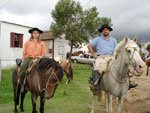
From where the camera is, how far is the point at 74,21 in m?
21.0

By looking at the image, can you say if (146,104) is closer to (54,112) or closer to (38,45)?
(54,112)

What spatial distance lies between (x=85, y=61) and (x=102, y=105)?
57.5 feet

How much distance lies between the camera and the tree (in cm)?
2056

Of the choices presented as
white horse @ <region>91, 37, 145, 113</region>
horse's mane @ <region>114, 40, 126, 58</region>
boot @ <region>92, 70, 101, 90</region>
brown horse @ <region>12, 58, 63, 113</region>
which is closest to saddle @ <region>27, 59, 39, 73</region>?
brown horse @ <region>12, 58, 63, 113</region>

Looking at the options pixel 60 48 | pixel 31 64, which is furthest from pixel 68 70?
pixel 60 48

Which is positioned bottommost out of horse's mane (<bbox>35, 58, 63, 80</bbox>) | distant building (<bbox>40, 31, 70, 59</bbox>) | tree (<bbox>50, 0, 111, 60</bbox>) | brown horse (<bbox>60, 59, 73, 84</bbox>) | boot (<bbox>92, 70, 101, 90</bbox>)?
brown horse (<bbox>60, 59, 73, 84</bbox>)

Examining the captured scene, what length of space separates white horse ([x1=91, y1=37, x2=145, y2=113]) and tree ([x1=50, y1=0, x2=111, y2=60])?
16774 mm

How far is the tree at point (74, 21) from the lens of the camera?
67.5 feet

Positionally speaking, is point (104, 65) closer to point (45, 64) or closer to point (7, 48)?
point (45, 64)

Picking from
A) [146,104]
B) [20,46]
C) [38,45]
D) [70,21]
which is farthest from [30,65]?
[70,21]

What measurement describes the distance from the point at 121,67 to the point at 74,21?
59.4 ft

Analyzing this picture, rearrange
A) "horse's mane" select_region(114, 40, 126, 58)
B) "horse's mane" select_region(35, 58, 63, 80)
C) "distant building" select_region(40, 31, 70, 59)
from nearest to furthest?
1. "horse's mane" select_region(114, 40, 126, 58)
2. "horse's mane" select_region(35, 58, 63, 80)
3. "distant building" select_region(40, 31, 70, 59)

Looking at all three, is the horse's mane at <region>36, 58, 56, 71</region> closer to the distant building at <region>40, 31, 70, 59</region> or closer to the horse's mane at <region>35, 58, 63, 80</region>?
the horse's mane at <region>35, 58, 63, 80</region>

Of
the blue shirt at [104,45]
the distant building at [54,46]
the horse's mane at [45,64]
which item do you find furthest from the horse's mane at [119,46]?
the distant building at [54,46]
